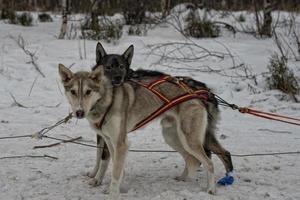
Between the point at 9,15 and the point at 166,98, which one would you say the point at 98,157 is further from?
the point at 9,15

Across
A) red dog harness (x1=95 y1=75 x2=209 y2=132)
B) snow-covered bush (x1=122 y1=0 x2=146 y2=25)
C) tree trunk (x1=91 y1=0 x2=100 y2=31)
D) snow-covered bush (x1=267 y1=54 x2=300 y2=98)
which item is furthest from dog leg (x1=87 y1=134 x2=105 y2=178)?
snow-covered bush (x1=122 y1=0 x2=146 y2=25)

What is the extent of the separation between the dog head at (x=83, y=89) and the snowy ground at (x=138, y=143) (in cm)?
87

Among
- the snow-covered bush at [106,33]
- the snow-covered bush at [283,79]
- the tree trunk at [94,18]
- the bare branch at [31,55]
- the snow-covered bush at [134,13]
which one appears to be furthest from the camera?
the snow-covered bush at [134,13]

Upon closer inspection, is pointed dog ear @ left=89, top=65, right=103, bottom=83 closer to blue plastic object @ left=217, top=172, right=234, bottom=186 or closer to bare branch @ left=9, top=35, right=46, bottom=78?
blue plastic object @ left=217, top=172, right=234, bottom=186

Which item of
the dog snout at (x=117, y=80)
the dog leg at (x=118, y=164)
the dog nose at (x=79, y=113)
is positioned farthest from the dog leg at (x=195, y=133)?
the dog nose at (x=79, y=113)

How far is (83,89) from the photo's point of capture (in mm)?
3611

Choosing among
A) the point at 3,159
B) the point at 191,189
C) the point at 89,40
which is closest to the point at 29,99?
the point at 3,159

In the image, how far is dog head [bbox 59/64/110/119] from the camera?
11.7ft

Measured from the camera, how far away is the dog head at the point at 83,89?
3.56m

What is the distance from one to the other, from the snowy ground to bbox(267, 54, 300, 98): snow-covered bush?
202 millimetres

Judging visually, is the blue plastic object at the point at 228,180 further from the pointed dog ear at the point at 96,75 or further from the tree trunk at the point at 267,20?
the tree trunk at the point at 267,20

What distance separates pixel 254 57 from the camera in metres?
9.67

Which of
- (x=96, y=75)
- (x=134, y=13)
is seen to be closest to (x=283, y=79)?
(x=96, y=75)

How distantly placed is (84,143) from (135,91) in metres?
1.73
